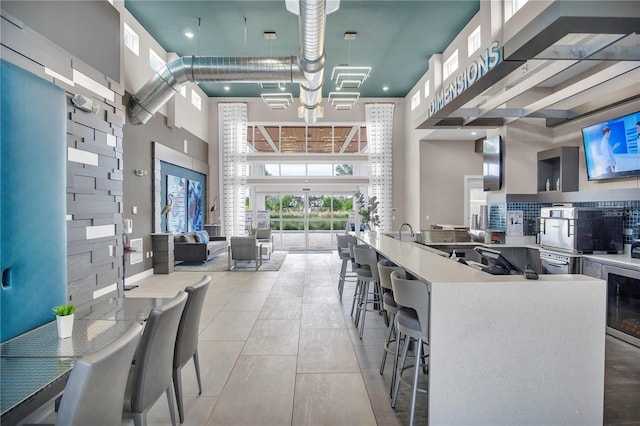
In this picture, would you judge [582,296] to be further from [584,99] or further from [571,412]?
[584,99]

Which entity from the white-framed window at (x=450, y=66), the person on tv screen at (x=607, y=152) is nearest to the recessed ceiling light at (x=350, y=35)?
the white-framed window at (x=450, y=66)

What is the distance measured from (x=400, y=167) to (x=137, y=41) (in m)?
7.93

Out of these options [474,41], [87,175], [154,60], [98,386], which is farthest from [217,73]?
[98,386]

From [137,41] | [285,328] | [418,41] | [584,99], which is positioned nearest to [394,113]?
[418,41]

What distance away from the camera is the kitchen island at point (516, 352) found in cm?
201

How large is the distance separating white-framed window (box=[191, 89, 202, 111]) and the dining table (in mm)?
8479

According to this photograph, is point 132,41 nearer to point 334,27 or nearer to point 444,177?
point 334,27

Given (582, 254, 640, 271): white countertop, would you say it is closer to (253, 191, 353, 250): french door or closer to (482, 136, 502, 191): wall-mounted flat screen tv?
(482, 136, 502, 191): wall-mounted flat screen tv

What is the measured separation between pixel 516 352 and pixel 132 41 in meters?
7.80

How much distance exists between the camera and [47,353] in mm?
1542

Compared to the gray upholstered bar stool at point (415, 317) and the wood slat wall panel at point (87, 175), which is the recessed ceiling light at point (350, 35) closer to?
the wood slat wall panel at point (87, 175)

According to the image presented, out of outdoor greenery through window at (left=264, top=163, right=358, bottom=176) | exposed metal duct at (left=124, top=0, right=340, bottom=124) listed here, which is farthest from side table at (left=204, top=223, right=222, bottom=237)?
exposed metal duct at (left=124, top=0, right=340, bottom=124)

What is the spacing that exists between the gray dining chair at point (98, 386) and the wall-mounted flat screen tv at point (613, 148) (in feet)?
17.7

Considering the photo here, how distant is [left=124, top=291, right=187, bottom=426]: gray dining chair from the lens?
1661mm
